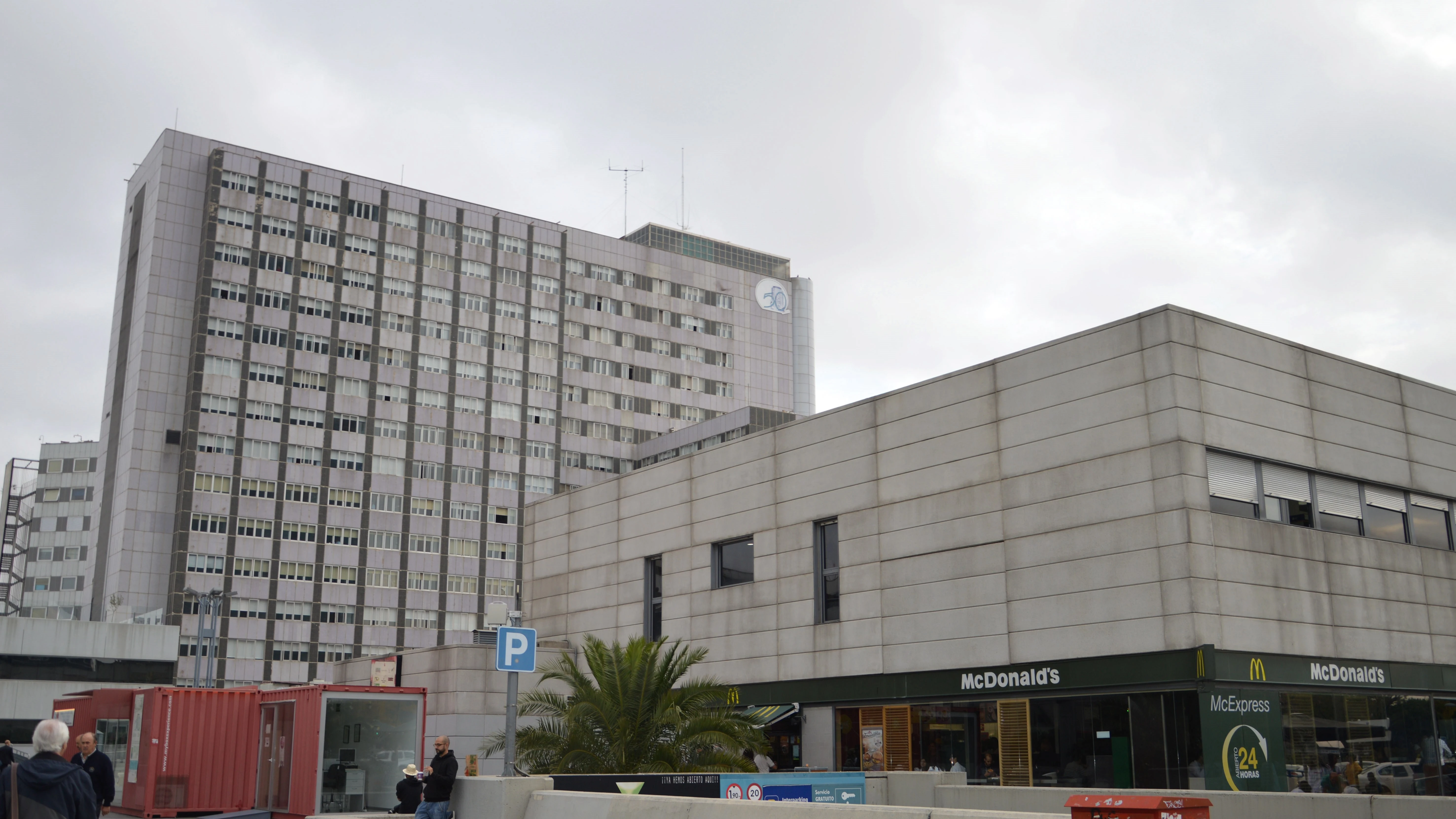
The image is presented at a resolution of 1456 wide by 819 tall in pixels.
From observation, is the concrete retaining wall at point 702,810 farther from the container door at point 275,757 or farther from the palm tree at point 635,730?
the palm tree at point 635,730

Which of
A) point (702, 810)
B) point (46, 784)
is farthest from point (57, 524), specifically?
point (46, 784)

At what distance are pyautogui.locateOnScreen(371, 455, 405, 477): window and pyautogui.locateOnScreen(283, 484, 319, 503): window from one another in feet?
16.5

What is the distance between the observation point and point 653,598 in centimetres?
4375

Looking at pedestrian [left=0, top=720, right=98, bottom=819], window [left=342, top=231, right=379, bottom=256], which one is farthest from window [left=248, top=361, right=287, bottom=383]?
pedestrian [left=0, top=720, right=98, bottom=819]

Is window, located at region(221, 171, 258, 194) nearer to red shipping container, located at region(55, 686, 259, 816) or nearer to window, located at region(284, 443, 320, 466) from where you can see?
window, located at region(284, 443, 320, 466)

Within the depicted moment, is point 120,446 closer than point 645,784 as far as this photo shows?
No

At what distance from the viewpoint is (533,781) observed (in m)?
17.9

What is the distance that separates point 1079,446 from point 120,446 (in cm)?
8330

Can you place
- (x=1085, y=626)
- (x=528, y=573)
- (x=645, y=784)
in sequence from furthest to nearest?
(x=528, y=573), (x=1085, y=626), (x=645, y=784)

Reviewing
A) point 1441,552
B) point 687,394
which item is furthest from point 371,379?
point 1441,552

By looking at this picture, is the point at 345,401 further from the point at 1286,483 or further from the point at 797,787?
the point at 797,787

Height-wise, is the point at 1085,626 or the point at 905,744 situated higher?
the point at 1085,626

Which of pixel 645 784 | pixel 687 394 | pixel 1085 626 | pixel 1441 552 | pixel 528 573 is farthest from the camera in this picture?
pixel 687 394

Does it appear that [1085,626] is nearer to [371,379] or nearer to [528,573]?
[528,573]
